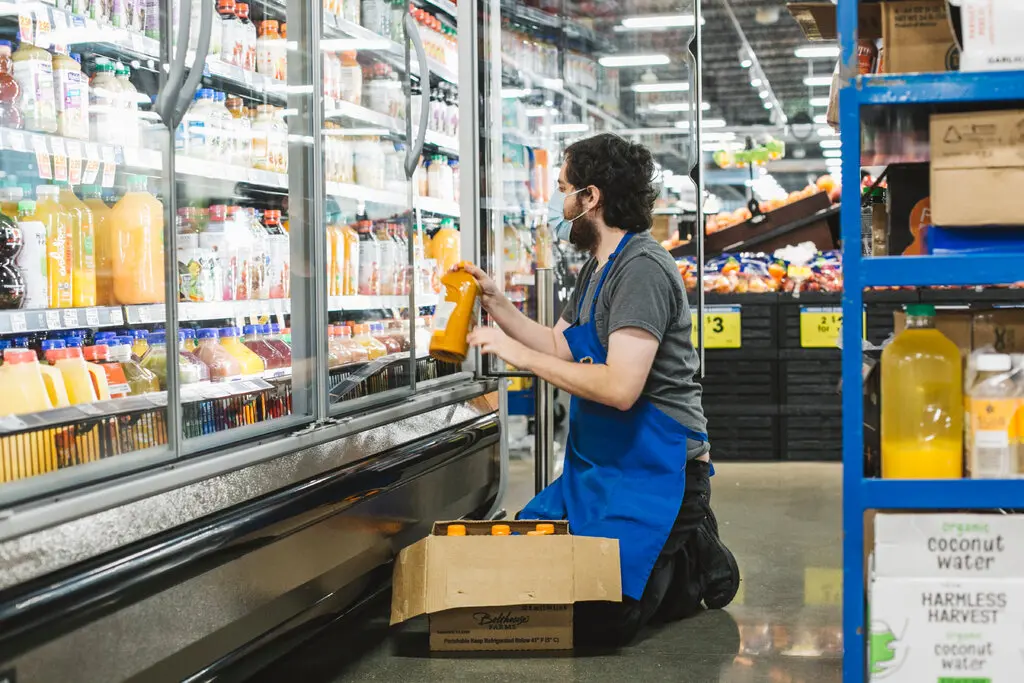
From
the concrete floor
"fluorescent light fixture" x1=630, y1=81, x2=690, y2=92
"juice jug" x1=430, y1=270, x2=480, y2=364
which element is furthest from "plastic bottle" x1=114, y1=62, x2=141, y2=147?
"fluorescent light fixture" x1=630, y1=81, x2=690, y2=92

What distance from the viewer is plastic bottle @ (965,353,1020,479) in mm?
1813

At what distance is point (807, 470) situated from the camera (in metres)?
6.68

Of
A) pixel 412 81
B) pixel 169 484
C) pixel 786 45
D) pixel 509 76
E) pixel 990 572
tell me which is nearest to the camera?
pixel 990 572

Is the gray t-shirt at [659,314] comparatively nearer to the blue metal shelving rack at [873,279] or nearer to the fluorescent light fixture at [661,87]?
the blue metal shelving rack at [873,279]

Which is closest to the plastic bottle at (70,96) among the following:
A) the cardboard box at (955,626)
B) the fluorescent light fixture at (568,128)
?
the cardboard box at (955,626)

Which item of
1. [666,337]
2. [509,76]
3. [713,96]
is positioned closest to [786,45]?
[713,96]

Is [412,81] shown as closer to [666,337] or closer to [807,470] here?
[666,337]

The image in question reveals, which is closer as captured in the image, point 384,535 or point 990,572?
point 990,572

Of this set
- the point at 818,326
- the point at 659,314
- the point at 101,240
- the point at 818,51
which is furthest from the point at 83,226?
the point at 818,51

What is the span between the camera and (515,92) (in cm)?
469

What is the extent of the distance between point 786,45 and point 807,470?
12.5 metres

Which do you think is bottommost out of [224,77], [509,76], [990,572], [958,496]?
[990,572]

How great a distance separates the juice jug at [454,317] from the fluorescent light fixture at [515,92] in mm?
1490

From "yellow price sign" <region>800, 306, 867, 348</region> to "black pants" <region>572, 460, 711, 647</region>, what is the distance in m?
3.69
